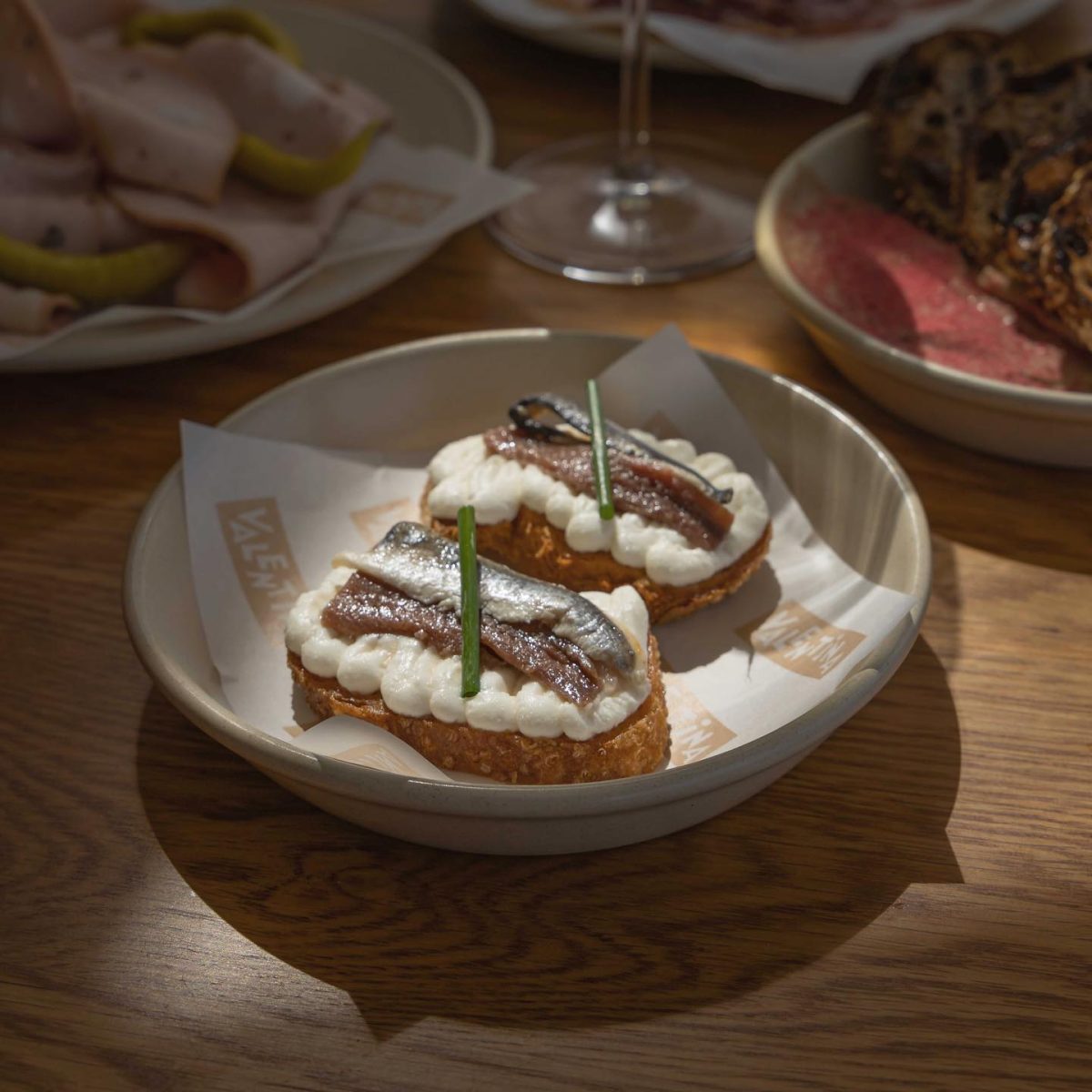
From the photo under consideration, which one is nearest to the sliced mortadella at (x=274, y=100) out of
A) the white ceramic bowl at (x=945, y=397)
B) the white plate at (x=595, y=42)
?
the white plate at (x=595, y=42)

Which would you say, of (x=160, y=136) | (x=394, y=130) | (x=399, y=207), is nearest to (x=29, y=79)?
(x=160, y=136)

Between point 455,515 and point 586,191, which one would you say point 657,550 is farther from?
point 586,191

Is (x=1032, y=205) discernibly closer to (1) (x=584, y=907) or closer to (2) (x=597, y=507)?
(2) (x=597, y=507)

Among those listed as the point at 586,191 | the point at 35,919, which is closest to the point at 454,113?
the point at 586,191

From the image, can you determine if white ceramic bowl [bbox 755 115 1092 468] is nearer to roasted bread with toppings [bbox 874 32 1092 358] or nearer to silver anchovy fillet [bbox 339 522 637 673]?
roasted bread with toppings [bbox 874 32 1092 358]

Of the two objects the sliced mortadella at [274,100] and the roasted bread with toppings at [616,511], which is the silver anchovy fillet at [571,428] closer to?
the roasted bread with toppings at [616,511]
